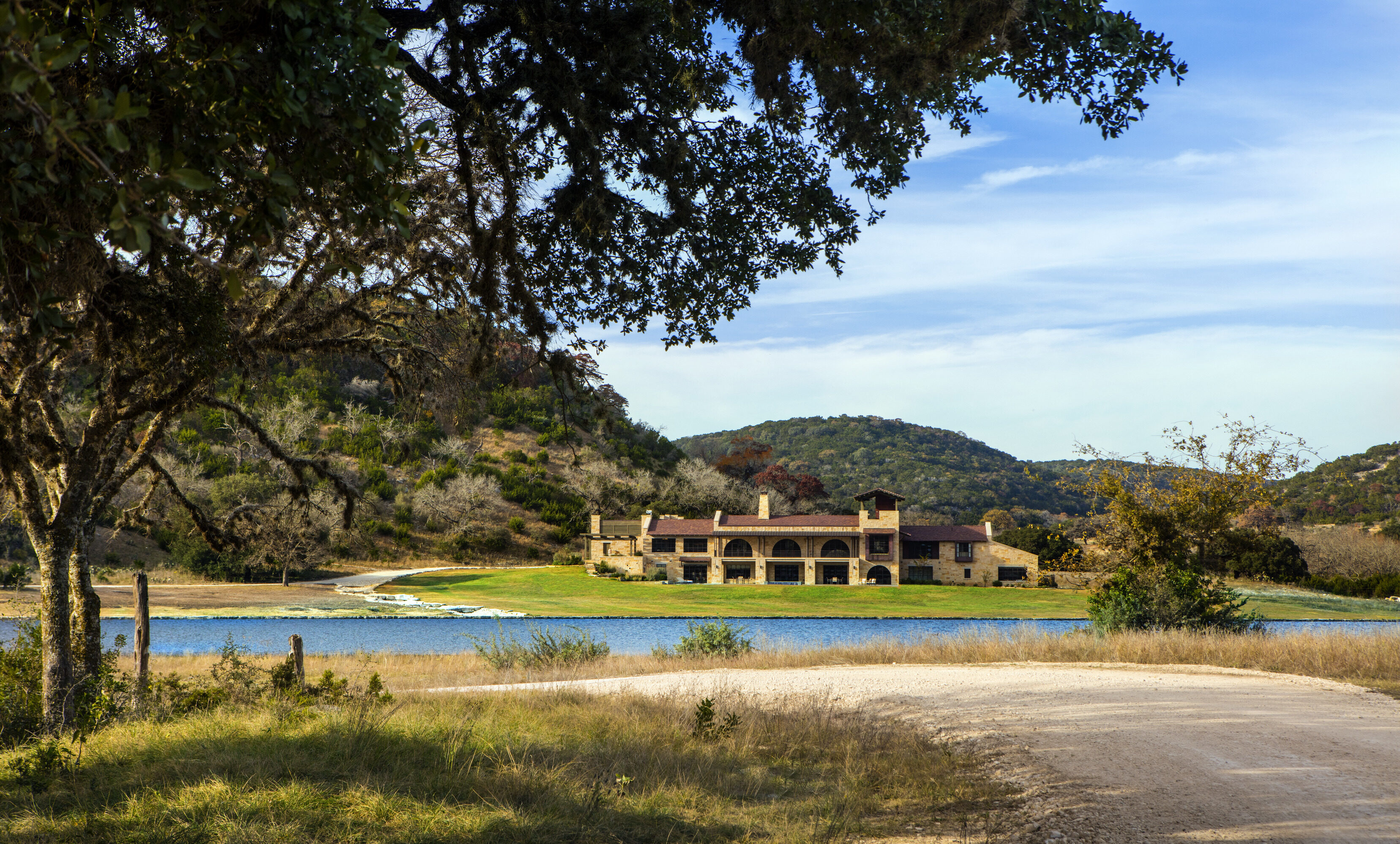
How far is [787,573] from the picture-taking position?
49.8 metres

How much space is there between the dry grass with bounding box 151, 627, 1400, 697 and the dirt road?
85cm

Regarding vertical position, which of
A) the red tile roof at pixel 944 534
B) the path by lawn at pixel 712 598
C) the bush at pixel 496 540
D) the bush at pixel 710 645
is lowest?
the path by lawn at pixel 712 598

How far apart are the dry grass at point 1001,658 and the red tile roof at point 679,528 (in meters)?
29.8

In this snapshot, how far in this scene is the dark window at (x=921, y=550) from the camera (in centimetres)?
4912

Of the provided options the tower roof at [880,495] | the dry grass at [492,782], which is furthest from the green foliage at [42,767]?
the tower roof at [880,495]

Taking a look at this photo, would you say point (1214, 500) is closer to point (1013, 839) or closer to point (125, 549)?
point (1013, 839)

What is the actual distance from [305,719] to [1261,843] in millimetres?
7906

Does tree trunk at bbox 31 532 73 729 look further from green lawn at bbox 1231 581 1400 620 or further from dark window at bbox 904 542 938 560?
dark window at bbox 904 542 938 560

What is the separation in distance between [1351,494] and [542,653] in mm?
55670

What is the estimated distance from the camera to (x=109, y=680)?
939 cm

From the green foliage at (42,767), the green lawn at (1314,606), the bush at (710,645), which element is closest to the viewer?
the green foliage at (42,767)

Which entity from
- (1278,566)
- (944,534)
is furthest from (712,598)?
(1278,566)

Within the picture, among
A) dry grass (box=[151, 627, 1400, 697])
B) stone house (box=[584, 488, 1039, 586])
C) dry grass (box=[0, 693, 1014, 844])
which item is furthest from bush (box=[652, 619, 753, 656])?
stone house (box=[584, 488, 1039, 586])

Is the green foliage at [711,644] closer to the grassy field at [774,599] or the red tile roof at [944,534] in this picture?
the grassy field at [774,599]
